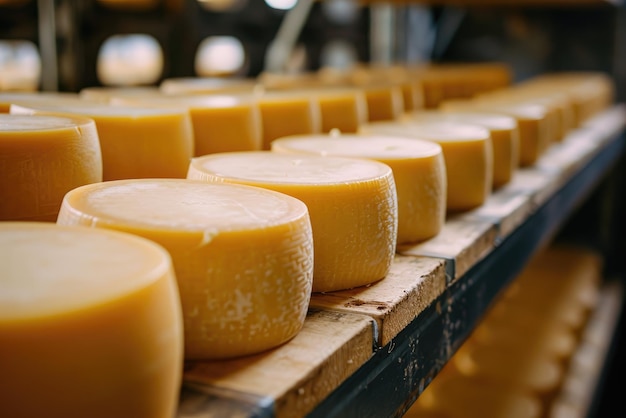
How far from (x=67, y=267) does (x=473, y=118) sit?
1.08 meters

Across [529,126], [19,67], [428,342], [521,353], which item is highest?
[19,67]

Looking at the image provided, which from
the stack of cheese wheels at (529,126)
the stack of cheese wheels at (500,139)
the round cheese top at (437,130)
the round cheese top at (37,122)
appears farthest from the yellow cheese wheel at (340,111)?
the round cheese top at (37,122)

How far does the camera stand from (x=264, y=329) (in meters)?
0.52

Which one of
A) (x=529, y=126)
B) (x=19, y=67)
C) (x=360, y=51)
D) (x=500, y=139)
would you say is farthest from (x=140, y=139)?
(x=360, y=51)

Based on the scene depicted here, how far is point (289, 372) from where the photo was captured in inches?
19.8

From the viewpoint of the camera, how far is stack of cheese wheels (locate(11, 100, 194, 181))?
2.43ft

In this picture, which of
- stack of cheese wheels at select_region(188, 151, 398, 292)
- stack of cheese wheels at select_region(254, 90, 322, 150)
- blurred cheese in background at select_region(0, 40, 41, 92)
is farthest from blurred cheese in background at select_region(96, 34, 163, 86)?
stack of cheese wheels at select_region(188, 151, 398, 292)

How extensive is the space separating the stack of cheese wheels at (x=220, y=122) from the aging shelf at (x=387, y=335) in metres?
0.25

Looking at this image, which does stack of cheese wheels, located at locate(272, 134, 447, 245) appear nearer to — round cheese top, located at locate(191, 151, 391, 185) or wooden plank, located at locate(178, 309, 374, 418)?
round cheese top, located at locate(191, 151, 391, 185)

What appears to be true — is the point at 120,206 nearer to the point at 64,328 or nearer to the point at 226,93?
the point at 64,328

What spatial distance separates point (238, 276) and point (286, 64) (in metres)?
2.99

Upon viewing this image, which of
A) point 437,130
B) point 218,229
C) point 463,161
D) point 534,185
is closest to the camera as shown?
point 218,229

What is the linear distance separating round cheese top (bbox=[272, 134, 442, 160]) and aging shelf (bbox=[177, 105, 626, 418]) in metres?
0.11

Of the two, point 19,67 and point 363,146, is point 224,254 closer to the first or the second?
point 363,146
